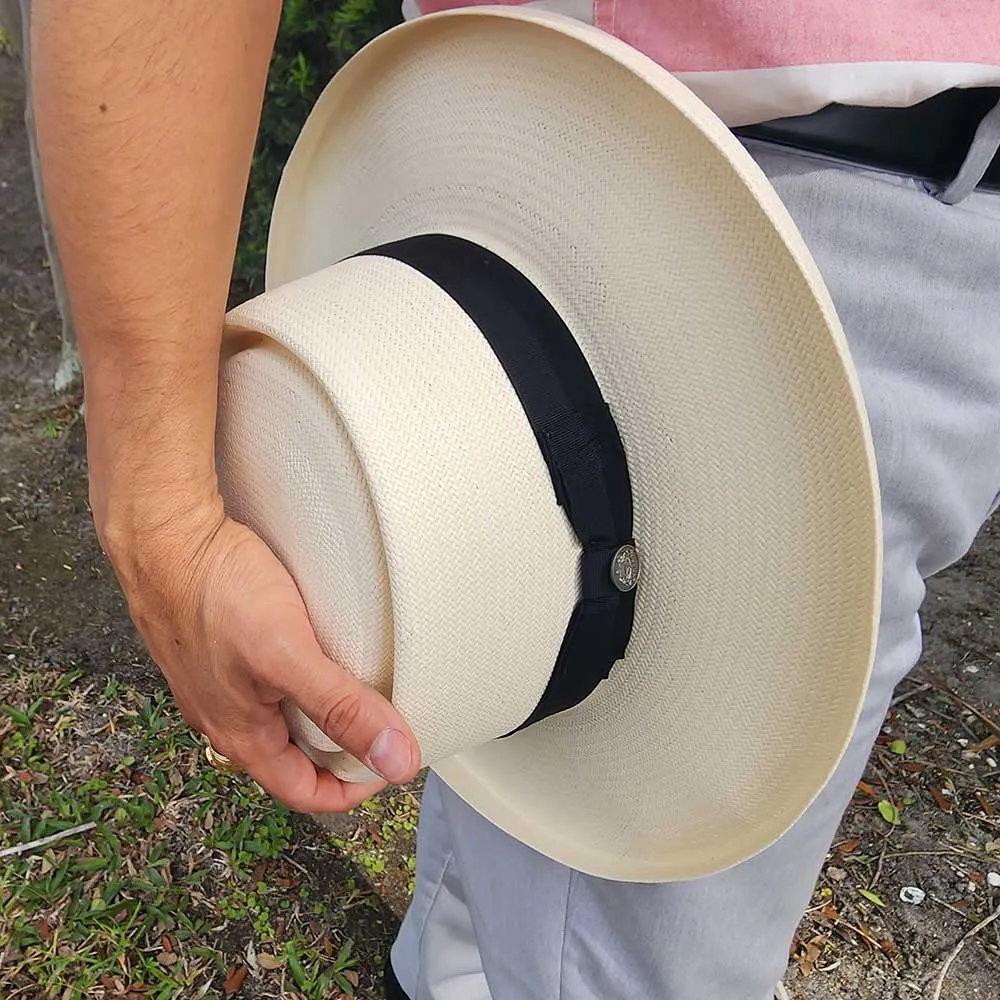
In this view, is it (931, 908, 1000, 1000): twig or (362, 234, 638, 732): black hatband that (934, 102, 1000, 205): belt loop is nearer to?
(362, 234, 638, 732): black hatband

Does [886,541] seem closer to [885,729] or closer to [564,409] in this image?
[564,409]

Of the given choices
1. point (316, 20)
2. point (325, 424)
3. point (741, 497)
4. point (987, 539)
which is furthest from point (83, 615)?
point (987, 539)

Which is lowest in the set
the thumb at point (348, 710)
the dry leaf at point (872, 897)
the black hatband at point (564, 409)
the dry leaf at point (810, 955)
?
the dry leaf at point (810, 955)

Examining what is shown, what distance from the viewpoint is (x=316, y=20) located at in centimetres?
259

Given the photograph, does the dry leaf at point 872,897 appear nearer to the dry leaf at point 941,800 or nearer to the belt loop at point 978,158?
the dry leaf at point 941,800

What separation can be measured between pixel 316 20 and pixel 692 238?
6.98 ft

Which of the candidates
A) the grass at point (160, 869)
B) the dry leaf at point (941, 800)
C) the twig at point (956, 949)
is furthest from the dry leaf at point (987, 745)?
the grass at point (160, 869)

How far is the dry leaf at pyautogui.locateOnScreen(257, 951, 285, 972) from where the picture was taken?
1.89 meters

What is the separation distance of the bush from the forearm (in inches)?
69.0

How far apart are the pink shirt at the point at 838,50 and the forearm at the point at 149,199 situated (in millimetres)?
332

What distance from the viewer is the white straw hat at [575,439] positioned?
77cm

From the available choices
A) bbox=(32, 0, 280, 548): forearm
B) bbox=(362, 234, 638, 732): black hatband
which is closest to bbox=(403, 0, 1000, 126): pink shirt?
bbox=(362, 234, 638, 732): black hatband

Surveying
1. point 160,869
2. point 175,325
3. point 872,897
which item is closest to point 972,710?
point 872,897

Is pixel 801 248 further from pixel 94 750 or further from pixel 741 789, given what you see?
pixel 94 750
